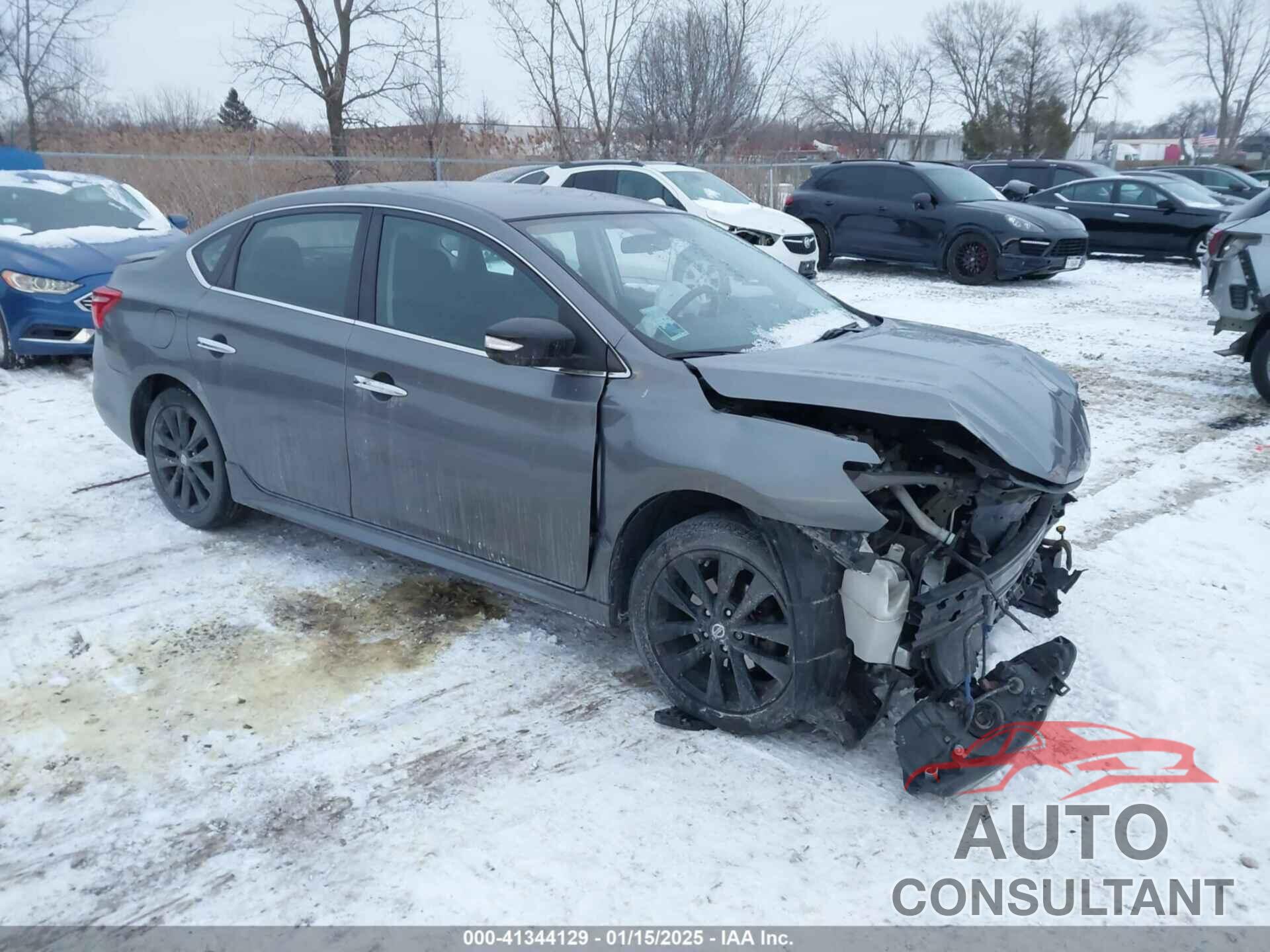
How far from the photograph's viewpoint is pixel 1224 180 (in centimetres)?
2014

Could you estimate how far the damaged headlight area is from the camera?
3.03m

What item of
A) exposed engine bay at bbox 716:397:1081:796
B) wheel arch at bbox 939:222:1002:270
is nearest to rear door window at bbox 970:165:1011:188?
wheel arch at bbox 939:222:1002:270

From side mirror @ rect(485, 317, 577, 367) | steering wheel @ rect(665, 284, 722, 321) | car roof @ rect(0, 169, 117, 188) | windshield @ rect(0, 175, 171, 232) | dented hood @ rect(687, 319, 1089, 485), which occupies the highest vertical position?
car roof @ rect(0, 169, 117, 188)

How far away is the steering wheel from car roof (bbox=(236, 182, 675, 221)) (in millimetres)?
607

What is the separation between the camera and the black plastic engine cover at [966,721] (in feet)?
9.80

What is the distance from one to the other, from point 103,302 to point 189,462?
3.40ft

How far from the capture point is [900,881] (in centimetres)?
274

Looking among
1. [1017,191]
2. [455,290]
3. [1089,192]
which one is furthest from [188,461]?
[1089,192]

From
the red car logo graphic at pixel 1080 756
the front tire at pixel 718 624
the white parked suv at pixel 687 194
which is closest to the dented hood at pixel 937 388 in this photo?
the front tire at pixel 718 624

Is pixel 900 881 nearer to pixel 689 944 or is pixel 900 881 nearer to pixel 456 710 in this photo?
pixel 689 944

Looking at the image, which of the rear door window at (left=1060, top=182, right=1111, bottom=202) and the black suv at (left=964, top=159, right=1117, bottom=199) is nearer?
the rear door window at (left=1060, top=182, right=1111, bottom=202)

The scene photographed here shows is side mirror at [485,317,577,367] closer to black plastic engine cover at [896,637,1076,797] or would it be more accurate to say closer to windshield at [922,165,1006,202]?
black plastic engine cover at [896,637,1076,797]

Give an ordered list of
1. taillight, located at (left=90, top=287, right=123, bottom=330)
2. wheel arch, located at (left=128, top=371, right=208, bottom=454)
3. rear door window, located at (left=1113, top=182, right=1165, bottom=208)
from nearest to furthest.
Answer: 1. wheel arch, located at (left=128, top=371, right=208, bottom=454)
2. taillight, located at (left=90, top=287, right=123, bottom=330)
3. rear door window, located at (left=1113, top=182, right=1165, bottom=208)

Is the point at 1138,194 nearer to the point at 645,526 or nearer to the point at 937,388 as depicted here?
the point at 937,388
